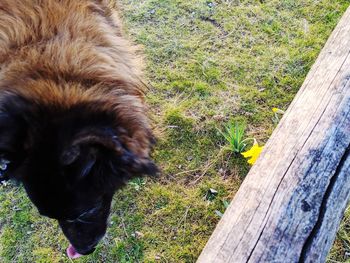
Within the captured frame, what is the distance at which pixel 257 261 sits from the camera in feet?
7.59

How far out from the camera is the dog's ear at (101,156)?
2.13m

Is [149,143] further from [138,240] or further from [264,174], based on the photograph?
[138,240]

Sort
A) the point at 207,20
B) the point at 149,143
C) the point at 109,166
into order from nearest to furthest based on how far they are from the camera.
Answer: the point at 109,166 → the point at 149,143 → the point at 207,20

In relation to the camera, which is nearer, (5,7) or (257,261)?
(257,261)

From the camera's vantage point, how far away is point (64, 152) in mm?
2225

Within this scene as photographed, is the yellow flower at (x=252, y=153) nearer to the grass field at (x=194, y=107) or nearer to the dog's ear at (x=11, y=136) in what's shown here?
the grass field at (x=194, y=107)

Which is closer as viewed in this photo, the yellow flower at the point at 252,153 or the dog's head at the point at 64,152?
the dog's head at the point at 64,152

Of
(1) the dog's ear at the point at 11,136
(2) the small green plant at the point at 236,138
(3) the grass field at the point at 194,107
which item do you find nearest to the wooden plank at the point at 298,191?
(2) the small green plant at the point at 236,138

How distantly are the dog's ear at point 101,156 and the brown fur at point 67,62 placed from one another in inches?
3.2

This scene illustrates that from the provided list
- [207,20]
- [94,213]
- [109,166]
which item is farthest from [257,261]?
[207,20]

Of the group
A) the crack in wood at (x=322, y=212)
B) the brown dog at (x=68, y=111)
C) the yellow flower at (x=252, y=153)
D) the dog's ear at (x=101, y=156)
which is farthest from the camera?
the yellow flower at (x=252, y=153)

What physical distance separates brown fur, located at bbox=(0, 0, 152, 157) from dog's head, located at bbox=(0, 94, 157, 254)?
0.06 metres

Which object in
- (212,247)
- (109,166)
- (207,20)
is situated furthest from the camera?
(207,20)

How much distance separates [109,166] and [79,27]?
0.94 meters
